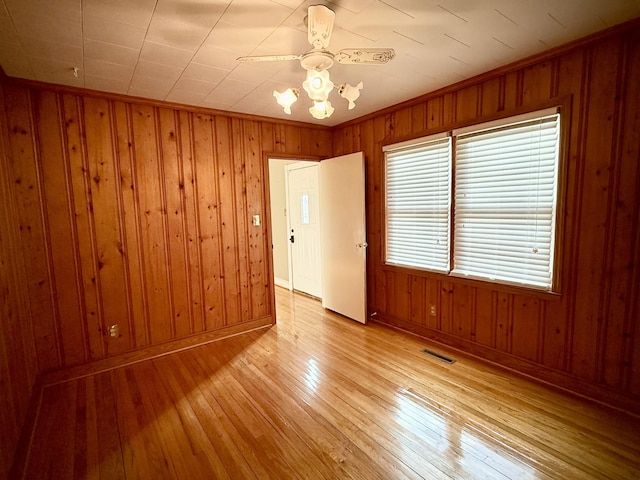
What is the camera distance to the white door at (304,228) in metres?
4.94

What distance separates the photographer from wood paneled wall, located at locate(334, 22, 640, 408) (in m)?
2.02

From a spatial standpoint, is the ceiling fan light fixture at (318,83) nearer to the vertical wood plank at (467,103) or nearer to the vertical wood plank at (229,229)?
the vertical wood plank at (467,103)

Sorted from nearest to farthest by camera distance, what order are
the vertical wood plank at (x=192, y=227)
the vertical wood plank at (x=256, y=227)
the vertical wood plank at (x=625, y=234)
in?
the vertical wood plank at (x=625, y=234)
the vertical wood plank at (x=192, y=227)
the vertical wood plank at (x=256, y=227)

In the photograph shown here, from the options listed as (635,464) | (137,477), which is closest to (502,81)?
(635,464)

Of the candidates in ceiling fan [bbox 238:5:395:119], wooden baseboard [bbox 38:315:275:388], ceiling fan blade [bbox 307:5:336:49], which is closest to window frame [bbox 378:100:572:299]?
ceiling fan [bbox 238:5:395:119]

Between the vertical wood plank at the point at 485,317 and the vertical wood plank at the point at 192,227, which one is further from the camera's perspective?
the vertical wood plank at the point at 192,227

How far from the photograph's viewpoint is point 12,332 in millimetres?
1963

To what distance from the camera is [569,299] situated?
2.31 m

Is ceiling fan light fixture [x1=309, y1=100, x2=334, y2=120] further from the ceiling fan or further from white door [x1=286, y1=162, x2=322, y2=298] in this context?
white door [x1=286, y1=162, x2=322, y2=298]

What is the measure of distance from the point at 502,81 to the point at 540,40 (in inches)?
18.5

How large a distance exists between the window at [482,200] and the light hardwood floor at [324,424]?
93 centimetres

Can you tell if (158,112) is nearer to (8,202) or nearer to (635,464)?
(8,202)

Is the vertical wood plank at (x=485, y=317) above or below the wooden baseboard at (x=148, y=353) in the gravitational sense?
above

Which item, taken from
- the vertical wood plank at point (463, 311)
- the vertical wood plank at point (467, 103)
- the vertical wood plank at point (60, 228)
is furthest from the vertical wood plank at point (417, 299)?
the vertical wood plank at point (60, 228)
